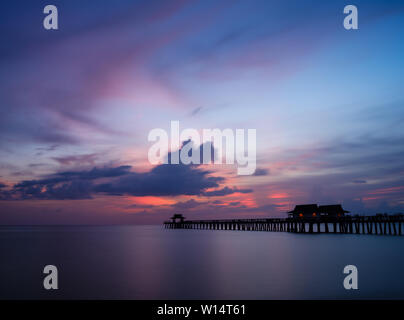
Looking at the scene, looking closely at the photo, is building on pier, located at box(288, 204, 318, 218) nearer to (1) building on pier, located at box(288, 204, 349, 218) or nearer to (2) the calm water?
(1) building on pier, located at box(288, 204, 349, 218)

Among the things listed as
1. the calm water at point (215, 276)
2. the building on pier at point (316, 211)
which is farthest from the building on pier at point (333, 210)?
the calm water at point (215, 276)

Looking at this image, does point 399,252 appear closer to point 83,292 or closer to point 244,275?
point 244,275

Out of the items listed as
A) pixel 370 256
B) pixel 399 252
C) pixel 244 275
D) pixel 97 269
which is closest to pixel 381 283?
pixel 244 275

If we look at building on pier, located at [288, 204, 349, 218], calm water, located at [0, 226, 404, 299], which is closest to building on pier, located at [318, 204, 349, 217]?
building on pier, located at [288, 204, 349, 218]

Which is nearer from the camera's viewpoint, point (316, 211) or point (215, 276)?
point (215, 276)

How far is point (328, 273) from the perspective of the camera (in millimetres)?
22375

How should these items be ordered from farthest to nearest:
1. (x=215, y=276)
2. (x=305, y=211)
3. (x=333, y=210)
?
(x=305, y=211), (x=333, y=210), (x=215, y=276)

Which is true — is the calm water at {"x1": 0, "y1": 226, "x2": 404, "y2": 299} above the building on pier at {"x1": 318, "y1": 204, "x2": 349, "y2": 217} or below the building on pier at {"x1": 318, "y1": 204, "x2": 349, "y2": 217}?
Result: below

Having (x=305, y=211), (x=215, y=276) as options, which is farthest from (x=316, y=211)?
(x=215, y=276)

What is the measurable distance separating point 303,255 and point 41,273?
2056 cm

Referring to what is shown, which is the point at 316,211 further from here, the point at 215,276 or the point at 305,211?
the point at 215,276

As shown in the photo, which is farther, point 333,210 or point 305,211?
point 305,211

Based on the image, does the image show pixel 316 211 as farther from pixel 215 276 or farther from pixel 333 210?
pixel 215 276

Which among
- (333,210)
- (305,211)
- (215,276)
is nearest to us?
(215,276)
